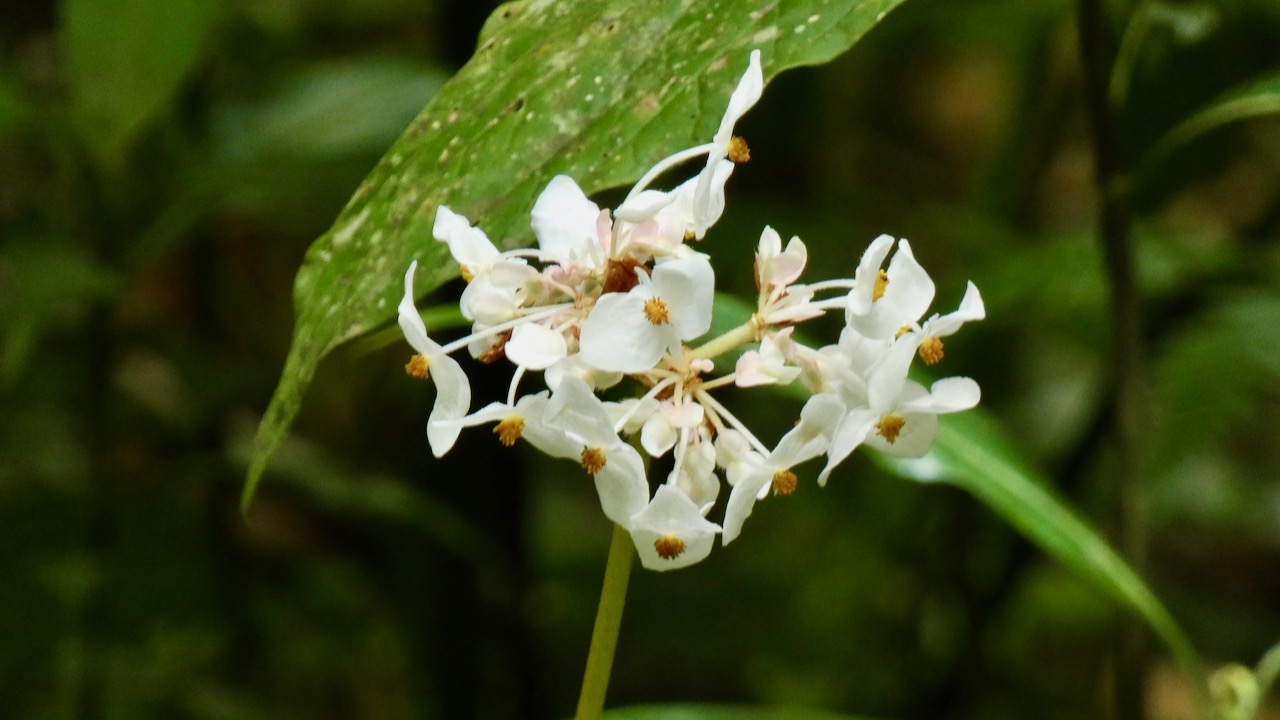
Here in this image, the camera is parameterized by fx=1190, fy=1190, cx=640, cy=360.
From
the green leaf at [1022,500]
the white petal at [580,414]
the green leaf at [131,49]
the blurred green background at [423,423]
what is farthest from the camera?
the blurred green background at [423,423]

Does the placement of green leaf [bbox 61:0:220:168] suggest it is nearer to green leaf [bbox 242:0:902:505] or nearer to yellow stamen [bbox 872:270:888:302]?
green leaf [bbox 242:0:902:505]

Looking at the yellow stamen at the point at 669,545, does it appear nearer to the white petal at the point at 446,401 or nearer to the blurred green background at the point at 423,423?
the white petal at the point at 446,401

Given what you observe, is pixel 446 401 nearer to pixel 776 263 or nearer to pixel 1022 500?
pixel 776 263

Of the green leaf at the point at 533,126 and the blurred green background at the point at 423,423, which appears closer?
the green leaf at the point at 533,126

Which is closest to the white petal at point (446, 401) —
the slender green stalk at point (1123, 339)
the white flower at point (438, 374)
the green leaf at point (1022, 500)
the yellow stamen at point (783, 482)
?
the white flower at point (438, 374)

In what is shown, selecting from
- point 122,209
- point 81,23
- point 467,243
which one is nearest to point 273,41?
point 122,209

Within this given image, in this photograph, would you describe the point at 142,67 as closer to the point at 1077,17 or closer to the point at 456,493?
the point at 456,493
